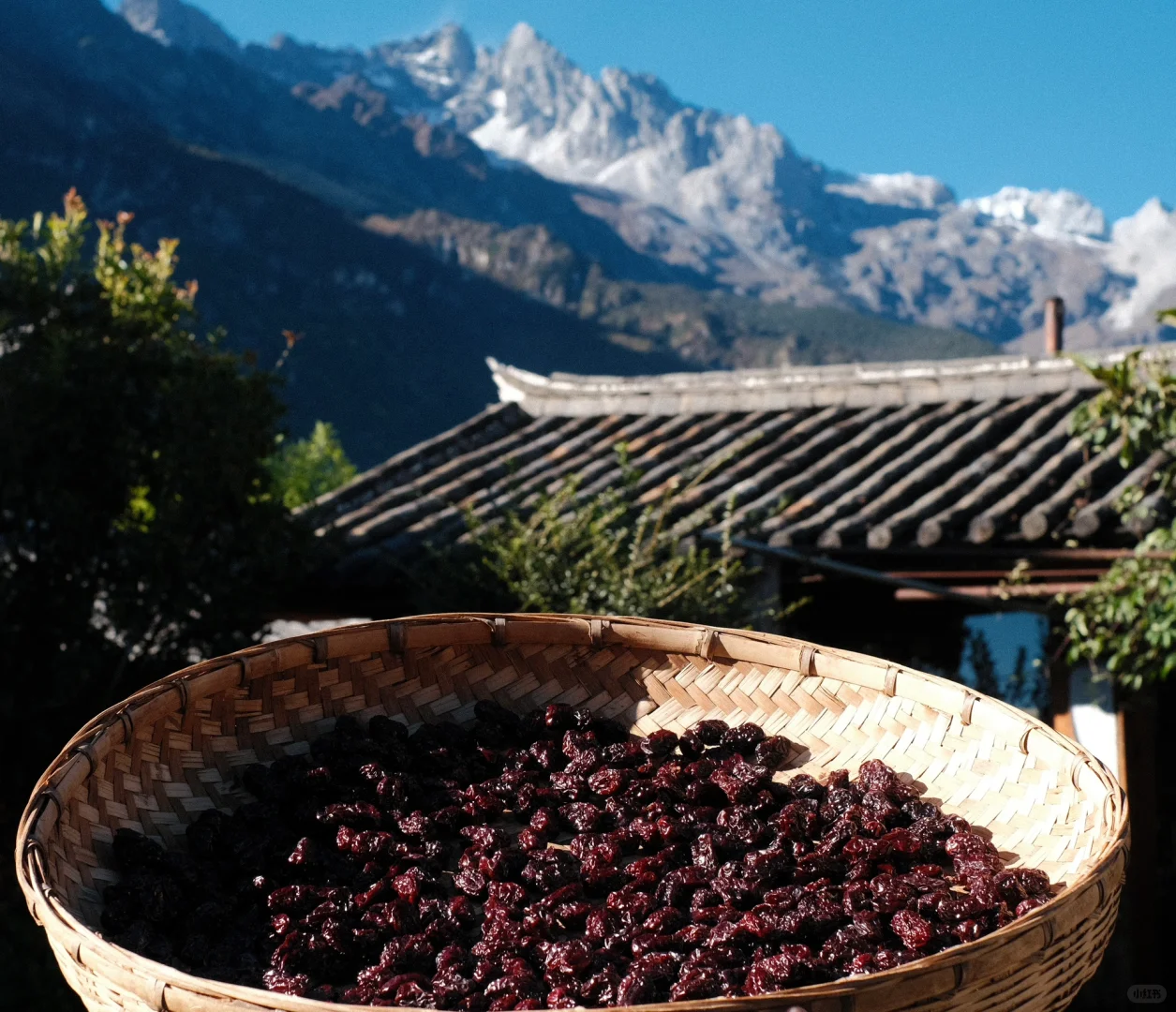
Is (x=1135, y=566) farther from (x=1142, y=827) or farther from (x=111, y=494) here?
(x=111, y=494)

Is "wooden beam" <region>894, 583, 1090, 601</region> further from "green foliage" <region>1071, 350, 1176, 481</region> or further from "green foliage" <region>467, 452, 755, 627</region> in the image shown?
"green foliage" <region>467, 452, 755, 627</region>

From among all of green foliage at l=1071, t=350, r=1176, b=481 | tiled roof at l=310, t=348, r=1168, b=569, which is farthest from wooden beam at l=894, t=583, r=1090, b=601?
green foliage at l=1071, t=350, r=1176, b=481

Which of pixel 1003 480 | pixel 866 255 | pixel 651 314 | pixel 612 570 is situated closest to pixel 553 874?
pixel 612 570

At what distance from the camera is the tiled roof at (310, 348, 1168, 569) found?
5652 millimetres

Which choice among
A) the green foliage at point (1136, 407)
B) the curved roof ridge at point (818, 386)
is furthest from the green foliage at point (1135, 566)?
the curved roof ridge at point (818, 386)

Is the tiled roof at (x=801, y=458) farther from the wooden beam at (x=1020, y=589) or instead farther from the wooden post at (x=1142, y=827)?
the wooden post at (x=1142, y=827)

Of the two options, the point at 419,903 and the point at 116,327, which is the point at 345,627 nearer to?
the point at 419,903

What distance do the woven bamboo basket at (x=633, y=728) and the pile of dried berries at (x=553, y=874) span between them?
0.08m

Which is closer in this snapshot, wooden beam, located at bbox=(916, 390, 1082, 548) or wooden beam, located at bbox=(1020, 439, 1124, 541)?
wooden beam, located at bbox=(1020, 439, 1124, 541)

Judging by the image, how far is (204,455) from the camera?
5520 millimetres

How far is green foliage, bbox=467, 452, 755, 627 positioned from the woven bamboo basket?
2.47 m

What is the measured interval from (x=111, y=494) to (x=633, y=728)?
3.93m

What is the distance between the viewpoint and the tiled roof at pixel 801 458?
5.65 meters

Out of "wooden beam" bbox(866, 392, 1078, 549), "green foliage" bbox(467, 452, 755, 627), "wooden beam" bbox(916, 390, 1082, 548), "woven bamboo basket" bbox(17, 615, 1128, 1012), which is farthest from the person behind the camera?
"wooden beam" bbox(866, 392, 1078, 549)
